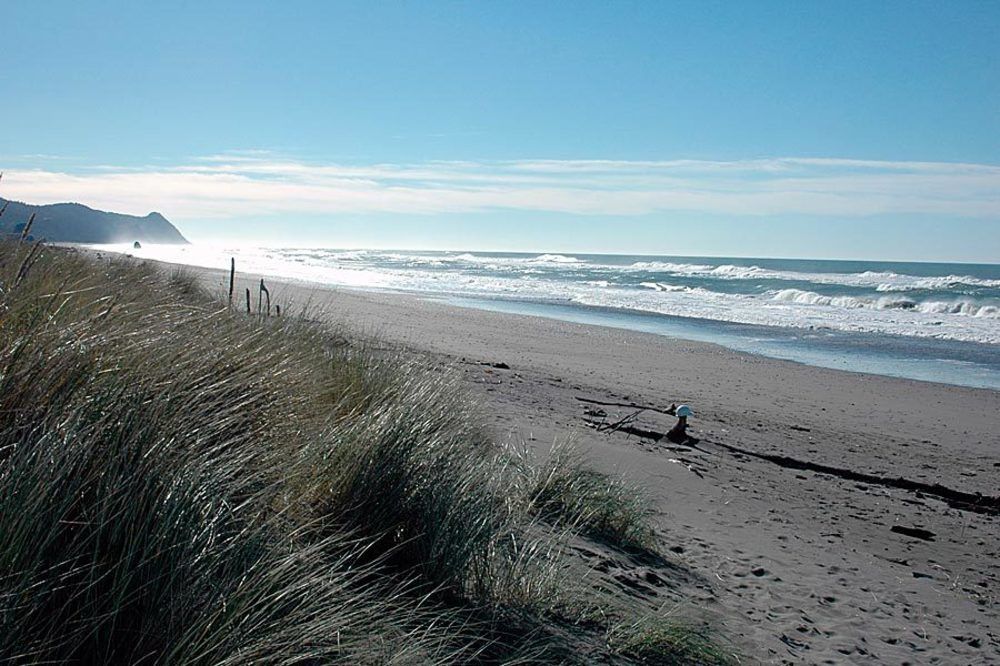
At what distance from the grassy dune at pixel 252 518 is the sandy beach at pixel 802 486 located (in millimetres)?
877

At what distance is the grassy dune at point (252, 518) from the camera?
2.29m

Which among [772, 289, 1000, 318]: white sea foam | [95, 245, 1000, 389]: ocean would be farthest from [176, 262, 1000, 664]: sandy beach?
[772, 289, 1000, 318]: white sea foam

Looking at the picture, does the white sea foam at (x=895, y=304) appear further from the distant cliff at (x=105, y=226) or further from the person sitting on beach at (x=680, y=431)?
the distant cliff at (x=105, y=226)

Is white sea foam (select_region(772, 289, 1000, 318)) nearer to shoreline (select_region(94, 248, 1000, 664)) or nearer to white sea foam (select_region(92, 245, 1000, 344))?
Result: white sea foam (select_region(92, 245, 1000, 344))

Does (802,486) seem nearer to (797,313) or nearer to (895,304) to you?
(797,313)

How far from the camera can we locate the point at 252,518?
2.92 meters

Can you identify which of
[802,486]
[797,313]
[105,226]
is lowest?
[802,486]

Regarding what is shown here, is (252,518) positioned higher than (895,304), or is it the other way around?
(252,518)

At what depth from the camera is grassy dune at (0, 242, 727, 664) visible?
2.29m

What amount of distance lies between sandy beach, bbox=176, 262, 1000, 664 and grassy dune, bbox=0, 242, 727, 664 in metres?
0.88

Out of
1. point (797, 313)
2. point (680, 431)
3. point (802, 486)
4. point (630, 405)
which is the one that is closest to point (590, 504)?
point (802, 486)

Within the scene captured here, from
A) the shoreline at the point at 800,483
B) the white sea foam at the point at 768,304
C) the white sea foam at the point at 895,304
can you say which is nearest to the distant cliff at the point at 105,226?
the white sea foam at the point at 768,304

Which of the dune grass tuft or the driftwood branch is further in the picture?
the driftwood branch

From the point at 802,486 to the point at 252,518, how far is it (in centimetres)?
644
